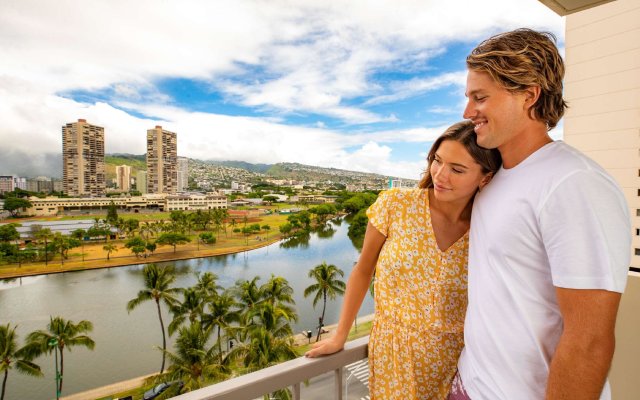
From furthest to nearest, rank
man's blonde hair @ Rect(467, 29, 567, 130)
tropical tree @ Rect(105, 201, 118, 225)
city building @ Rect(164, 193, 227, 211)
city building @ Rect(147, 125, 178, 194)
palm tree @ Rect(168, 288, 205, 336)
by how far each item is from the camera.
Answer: city building @ Rect(147, 125, 178, 194) < city building @ Rect(164, 193, 227, 211) < tropical tree @ Rect(105, 201, 118, 225) < palm tree @ Rect(168, 288, 205, 336) < man's blonde hair @ Rect(467, 29, 567, 130)

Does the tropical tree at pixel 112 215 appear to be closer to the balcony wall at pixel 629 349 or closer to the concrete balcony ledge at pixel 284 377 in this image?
the concrete balcony ledge at pixel 284 377

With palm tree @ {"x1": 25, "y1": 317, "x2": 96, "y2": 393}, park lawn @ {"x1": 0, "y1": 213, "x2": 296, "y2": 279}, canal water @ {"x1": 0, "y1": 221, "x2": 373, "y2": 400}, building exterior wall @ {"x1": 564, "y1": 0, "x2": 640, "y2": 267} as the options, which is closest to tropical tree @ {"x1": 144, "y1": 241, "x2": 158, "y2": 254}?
park lawn @ {"x1": 0, "y1": 213, "x2": 296, "y2": 279}

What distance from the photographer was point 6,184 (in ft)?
75.4

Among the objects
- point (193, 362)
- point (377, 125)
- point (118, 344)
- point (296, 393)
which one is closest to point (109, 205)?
point (118, 344)

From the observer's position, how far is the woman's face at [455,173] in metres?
0.75

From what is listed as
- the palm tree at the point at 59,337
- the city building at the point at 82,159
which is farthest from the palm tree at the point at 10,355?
the city building at the point at 82,159

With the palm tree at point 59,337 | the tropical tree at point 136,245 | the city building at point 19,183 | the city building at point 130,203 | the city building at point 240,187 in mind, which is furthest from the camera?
the city building at point 240,187

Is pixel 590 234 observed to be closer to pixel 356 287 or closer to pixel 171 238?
pixel 356 287

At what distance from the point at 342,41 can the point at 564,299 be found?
139 ft

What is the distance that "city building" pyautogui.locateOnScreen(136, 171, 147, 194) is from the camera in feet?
107

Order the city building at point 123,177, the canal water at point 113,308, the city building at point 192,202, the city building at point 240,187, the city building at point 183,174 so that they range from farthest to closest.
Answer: the city building at point 240,187 → the city building at point 183,174 → the city building at point 123,177 → the city building at point 192,202 → the canal water at point 113,308

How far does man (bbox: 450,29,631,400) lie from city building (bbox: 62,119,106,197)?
3085 centimetres

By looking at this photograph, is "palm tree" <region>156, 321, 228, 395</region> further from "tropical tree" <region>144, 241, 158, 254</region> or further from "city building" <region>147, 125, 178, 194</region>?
"city building" <region>147, 125, 178, 194</region>

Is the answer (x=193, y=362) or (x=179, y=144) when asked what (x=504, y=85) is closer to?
(x=193, y=362)
